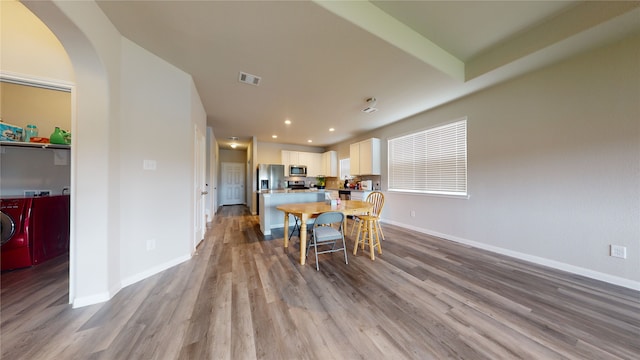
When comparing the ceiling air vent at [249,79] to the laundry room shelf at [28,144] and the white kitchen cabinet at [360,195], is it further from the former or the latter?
the white kitchen cabinet at [360,195]

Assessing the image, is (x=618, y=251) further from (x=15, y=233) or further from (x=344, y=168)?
(x=15, y=233)

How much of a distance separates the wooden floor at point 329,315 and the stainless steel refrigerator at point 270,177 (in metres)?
3.68

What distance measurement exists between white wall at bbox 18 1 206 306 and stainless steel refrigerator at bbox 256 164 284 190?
325 cm

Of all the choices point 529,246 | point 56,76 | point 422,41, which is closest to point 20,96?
point 56,76

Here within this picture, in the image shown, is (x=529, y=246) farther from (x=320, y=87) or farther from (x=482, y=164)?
(x=320, y=87)

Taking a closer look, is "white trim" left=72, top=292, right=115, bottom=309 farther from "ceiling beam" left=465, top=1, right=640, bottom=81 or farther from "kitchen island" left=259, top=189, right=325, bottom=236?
"ceiling beam" left=465, top=1, right=640, bottom=81

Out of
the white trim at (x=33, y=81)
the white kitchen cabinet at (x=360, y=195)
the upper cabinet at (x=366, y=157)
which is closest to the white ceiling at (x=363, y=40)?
the white trim at (x=33, y=81)

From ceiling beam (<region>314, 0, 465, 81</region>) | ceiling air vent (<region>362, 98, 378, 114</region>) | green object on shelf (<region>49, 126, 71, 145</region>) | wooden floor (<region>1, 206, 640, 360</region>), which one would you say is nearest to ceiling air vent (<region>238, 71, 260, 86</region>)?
ceiling beam (<region>314, 0, 465, 81</region>)

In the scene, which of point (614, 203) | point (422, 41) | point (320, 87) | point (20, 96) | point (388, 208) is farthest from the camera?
point (388, 208)

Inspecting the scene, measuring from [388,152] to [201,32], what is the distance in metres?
4.23

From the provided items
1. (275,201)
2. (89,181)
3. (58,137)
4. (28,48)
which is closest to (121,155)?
(89,181)

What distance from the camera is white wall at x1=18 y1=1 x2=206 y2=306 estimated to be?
1.63 meters

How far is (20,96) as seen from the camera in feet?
8.13

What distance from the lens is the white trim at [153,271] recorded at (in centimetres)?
201
